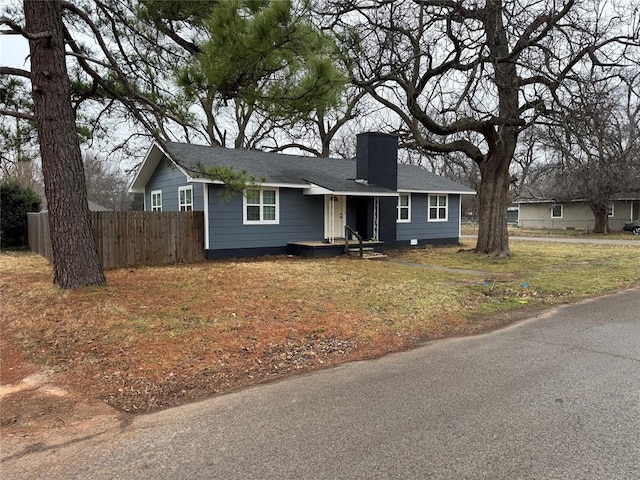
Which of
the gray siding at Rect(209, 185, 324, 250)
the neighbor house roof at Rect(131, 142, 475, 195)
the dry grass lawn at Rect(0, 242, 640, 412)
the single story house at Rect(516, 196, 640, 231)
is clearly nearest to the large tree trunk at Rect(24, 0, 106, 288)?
the dry grass lawn at Rect(0, 242, 640, 412)

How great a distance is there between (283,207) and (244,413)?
11.7 m

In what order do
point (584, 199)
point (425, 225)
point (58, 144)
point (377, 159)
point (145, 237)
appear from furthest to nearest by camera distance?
point (584, 199)
point (425, 225)
point (377, 159)
point (145, 237)
point (58, 144)

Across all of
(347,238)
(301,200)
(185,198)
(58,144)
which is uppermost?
(58,144)

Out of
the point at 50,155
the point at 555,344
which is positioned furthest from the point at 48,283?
the point at 555,344

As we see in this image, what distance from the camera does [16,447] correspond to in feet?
9.89

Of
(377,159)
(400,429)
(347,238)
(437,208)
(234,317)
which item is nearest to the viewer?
(400,429)

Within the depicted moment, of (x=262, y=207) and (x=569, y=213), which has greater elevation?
(x=262, y=207)

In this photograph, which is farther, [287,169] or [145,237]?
[287,169]

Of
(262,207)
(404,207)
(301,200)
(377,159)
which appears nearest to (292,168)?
(301,200)

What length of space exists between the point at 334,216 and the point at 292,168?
2.51 m

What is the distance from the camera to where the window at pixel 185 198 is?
14.6 m

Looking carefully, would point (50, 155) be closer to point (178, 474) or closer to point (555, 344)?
point (178, 474)

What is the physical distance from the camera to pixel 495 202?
49.3ft

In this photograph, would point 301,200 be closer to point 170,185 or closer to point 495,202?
point 170,185
